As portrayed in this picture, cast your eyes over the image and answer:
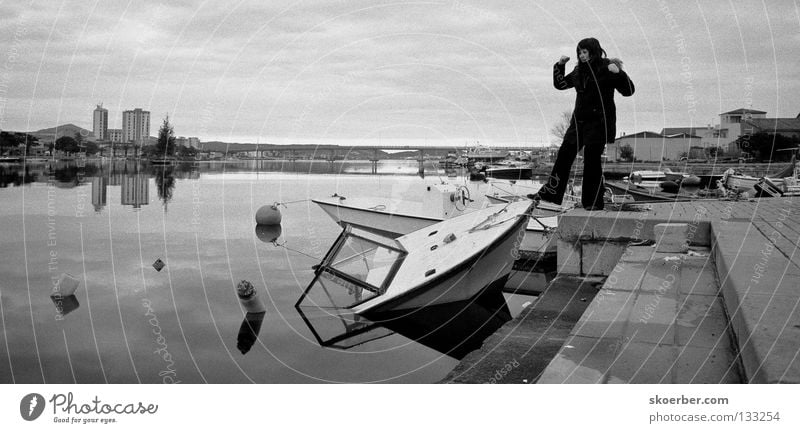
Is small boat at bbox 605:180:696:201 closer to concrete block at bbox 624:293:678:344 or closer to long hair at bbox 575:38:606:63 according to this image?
long hair at bbox 575:38:606:63

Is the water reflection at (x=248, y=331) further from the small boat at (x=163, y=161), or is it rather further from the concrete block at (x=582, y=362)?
the small boat at (x=163, y=161)

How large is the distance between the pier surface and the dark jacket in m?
1.65

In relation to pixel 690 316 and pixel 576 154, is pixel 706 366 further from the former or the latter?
pixel 576 154

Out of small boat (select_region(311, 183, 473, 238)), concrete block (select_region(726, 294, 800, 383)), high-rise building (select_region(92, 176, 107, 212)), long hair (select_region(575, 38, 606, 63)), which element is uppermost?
long hair (select_region(575, 38, 606, 63))

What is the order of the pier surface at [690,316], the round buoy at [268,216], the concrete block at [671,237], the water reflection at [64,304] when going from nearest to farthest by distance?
the pier surface at [690,316] < the concrete block at [671,237] < the water reflection at [64,304] < the round buoy at [268,216]

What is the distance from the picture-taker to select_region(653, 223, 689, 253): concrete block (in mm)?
9336

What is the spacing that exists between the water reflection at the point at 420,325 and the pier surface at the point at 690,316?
9.26ft

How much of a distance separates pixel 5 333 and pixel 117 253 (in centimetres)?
1001

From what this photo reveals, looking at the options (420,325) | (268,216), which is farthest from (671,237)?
(268,216)

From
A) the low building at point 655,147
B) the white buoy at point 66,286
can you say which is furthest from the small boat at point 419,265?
the low building at point 655,147

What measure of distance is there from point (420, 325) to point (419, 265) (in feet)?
4.12

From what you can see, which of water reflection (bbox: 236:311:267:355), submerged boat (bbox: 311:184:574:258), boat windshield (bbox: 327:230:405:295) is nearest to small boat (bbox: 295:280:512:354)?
boat windshield (bbox: 327:230:405:295)

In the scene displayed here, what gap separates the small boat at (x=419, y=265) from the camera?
1278 centimetres

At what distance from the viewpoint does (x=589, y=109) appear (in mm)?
10578
